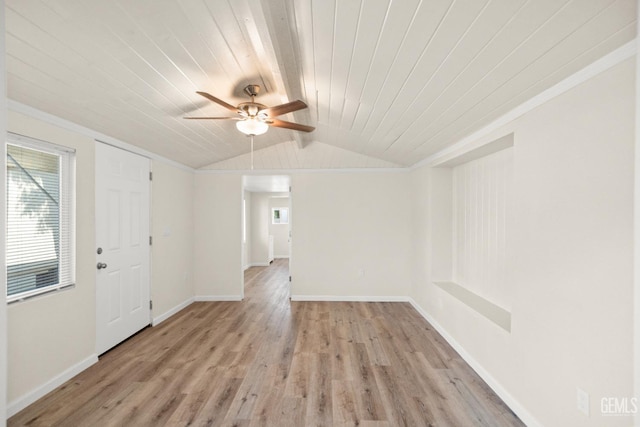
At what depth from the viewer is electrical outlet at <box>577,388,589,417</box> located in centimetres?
145

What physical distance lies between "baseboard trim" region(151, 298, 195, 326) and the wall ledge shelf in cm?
362

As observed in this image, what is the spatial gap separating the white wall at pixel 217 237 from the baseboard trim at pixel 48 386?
1.98 metres

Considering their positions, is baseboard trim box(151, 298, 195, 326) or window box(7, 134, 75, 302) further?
baseboard trim box(151, 298, 195, 326)

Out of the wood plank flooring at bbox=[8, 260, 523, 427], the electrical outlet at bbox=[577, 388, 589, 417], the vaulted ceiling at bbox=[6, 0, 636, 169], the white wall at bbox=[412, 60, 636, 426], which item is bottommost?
the wood plank flooring at bbox=[8, 260, 523, 427]

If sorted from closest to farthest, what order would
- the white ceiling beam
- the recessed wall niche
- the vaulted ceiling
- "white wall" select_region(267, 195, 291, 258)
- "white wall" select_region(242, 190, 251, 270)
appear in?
the vaulted ceiling → the white ceiling beam → the recessed wall niche → "white wall" select_region(242, 190, 251, 270) → "white wall" select_region(267, 195, 291, 258)

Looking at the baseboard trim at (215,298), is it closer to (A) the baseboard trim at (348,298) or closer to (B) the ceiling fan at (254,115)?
(A) the baseboard trim at (348,298)

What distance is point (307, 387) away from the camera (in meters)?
2.26

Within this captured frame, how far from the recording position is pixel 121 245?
3.04m

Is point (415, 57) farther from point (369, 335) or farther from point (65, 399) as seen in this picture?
point (65, 399)

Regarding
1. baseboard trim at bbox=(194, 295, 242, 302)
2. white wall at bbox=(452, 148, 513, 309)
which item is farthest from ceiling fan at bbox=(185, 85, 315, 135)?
baseboard trim at bbox=(194, 295, 242, 302)

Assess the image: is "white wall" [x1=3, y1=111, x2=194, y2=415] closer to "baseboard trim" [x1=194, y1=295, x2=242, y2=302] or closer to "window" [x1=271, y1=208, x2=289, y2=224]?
"baseboard trim" [x1=194, y1=295, x2=242, y2=302]

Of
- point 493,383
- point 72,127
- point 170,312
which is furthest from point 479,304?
point 72,127

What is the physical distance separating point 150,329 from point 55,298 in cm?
138

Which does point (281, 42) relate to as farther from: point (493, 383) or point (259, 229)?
point (259, 229)
